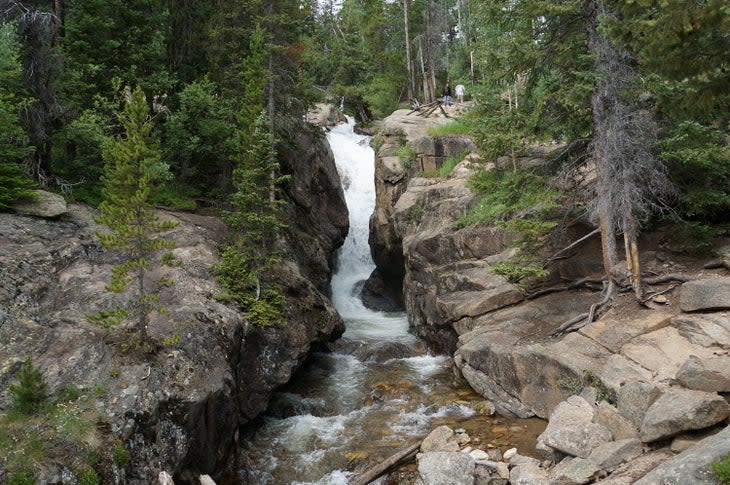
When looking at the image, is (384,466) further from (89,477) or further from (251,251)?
(251,251)

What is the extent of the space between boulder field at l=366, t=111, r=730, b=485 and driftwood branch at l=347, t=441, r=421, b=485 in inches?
48.5

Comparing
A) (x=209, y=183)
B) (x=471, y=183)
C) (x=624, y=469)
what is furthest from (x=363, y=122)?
(x=624, y=469)

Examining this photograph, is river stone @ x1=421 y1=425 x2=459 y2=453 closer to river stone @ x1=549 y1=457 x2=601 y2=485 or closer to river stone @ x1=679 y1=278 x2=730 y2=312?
river stone @ x1=549 y1=457 x2=601 y2=485

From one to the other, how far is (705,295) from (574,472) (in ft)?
18.2

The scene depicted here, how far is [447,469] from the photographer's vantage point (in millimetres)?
10383

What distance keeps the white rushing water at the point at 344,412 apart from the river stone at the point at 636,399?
5.00 m

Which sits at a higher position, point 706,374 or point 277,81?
A: point 277,81

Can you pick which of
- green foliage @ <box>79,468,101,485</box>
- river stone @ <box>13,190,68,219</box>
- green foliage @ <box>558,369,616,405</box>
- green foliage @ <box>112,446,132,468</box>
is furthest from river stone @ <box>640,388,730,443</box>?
river stone @ <box>13,190,68,219</box>

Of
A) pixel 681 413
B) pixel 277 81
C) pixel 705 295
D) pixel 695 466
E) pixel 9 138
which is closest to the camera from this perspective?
pixel 695 466

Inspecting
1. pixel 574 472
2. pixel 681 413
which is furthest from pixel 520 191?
pixel 574 472

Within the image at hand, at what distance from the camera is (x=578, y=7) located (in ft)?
42.5

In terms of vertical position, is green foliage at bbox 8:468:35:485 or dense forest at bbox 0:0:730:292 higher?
dense forest at bbox 0:0:730:292

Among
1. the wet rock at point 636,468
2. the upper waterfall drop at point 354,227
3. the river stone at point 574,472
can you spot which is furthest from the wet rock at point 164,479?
the upper waterfall drop at point 354,227

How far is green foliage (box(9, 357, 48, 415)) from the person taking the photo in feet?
30.4
